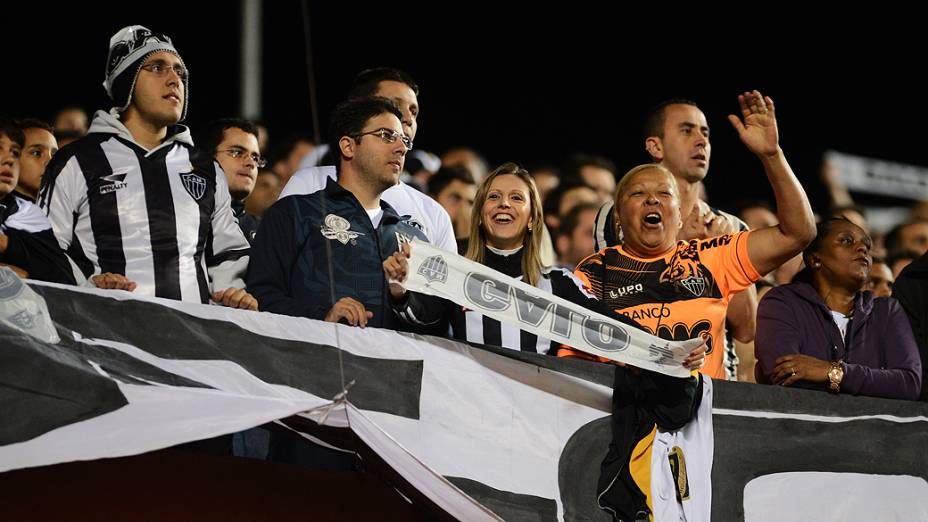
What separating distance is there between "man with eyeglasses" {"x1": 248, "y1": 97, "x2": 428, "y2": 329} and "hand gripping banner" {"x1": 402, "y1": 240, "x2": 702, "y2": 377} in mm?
255

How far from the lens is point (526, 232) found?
5.30 metres

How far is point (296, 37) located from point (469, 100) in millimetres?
1945

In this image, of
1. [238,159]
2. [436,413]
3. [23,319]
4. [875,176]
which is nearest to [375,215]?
[436,413]

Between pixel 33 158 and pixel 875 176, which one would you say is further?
pixel 875 176

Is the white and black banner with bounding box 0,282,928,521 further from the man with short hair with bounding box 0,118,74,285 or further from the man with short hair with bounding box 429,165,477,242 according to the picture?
the man with short hair with bounding box 429,165,477,242

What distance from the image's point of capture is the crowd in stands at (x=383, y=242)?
458 centimetres

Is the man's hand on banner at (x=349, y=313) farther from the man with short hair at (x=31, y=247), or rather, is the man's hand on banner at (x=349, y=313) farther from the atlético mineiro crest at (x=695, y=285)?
the atlético mineiro crest at (x=695, y=285)

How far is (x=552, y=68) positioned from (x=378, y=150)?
10051mm

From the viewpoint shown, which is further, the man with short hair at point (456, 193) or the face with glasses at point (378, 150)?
the man with short hair at point (456, 193)

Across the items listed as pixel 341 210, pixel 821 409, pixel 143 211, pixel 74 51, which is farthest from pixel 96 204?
pixel 74 51

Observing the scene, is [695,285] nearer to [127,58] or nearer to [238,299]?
[238,299]

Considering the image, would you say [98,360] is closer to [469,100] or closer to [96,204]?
[96,204]

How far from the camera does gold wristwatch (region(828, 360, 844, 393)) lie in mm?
5020

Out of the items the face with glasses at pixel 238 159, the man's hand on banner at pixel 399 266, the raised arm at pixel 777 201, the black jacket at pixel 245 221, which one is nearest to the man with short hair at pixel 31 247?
the black jacket at pixel 245 221
